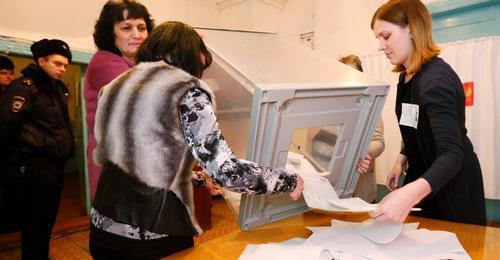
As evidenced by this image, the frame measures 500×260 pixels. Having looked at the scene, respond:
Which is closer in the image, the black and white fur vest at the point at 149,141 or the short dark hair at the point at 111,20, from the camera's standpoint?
the black and white fur vest at the point at 149,141

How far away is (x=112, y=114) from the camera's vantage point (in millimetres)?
746

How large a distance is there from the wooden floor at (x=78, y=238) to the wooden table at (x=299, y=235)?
1118mm

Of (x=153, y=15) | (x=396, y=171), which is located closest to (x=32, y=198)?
(x=396, y=171)

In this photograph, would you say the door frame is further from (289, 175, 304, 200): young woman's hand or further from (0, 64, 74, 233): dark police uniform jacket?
(289, 175, 304, 200): young woman's hand

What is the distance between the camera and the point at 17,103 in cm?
166

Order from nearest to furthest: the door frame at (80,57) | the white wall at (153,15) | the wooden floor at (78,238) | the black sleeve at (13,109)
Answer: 1. the black sleeve at (13,109)
2. the wooden floor at (78,238)
3. the door frame at (80,57)
4. the white wall at (153,15)

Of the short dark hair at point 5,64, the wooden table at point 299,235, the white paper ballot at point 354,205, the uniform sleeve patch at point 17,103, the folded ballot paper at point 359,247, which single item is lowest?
the wooden table at point 299,235

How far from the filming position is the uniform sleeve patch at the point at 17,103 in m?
1.65

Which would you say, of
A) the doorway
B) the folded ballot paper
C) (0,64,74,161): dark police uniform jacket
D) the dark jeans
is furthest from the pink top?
the doorway

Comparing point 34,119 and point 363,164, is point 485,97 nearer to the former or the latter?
point 363,164

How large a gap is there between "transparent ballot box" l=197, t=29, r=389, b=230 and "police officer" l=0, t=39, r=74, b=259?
126cm

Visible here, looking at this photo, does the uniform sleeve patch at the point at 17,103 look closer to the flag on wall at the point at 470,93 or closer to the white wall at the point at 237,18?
the white wall at the point at 237,18

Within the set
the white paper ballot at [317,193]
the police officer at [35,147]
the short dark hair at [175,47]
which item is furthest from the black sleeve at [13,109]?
the white paper ballot at [317,193]

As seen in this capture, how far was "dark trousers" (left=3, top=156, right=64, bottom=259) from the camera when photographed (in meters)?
1.71
